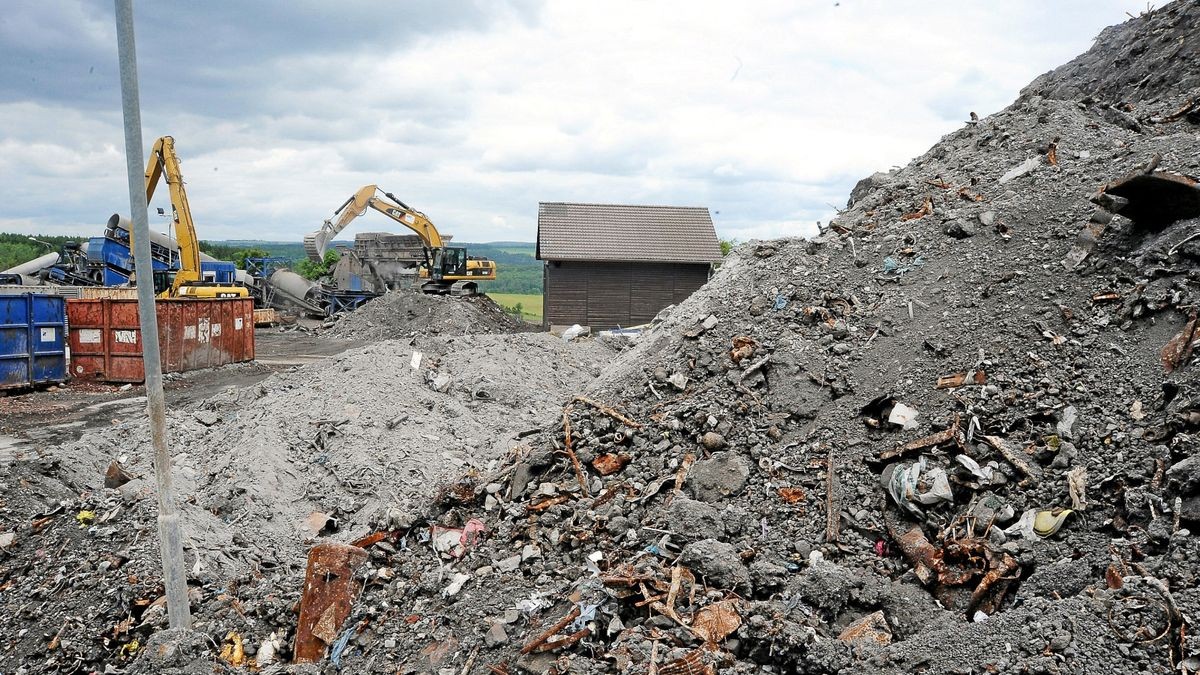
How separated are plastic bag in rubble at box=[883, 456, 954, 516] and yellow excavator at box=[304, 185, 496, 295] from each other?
79.2 ft

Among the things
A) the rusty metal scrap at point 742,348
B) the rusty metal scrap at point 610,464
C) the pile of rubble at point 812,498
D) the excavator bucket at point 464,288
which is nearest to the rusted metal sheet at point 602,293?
the excavator bucket at point 464,288

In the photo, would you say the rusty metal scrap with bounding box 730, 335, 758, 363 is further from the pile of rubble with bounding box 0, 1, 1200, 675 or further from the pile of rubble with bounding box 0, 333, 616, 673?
the pile of rubble with bounding box 0, 333, 616, 673

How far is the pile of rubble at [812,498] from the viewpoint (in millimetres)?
4527

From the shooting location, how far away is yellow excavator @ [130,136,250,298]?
66.7ft


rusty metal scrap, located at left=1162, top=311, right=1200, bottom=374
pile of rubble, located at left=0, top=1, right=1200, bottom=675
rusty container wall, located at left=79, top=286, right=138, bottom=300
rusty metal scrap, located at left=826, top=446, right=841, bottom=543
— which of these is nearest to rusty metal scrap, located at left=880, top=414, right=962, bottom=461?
pile of rubble, located at left=0, top=1, right=1200, bottom=675

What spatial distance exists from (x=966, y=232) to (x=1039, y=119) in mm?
3475

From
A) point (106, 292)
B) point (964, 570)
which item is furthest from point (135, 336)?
point (964, 570)

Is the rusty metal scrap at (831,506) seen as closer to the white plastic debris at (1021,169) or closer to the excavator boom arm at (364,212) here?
the white plastic debris at (1021,169)

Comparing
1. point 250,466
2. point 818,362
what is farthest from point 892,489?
point 250,466

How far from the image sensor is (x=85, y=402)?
579 inches

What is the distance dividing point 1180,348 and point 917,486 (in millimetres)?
2095

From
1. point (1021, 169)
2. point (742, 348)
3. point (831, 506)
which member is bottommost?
point (831, 506)

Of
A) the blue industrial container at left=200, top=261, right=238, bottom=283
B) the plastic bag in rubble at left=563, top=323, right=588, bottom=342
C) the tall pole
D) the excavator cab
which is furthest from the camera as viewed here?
the excavator cab

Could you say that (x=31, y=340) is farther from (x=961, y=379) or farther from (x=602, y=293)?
(x=961, y=379)
